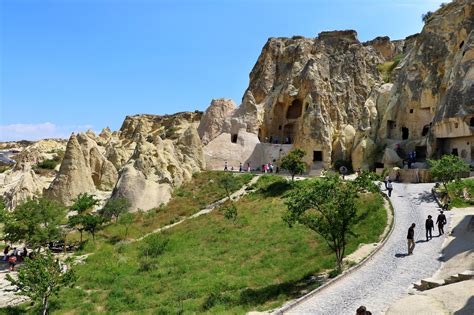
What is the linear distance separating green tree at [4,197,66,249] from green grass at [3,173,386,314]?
288 centimetres

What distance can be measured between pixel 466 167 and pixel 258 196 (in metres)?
15.4

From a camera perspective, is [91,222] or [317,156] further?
[317,156]

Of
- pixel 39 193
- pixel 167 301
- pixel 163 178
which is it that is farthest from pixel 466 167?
pixel 39 193

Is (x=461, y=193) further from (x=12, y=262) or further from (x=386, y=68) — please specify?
(x=386, y=68)

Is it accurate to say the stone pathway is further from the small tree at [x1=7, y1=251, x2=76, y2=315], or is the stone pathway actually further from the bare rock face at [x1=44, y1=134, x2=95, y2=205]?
the small tree at [x1=7, y1=251, x2=76, y2=315]

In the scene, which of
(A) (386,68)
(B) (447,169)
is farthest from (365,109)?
(A) (386,68)

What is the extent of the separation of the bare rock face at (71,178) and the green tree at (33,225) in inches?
386

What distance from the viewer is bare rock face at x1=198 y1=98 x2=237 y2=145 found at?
175 ft

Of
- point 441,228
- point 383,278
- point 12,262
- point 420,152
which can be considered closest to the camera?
point 383,278

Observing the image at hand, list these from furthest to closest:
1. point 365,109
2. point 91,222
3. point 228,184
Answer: point 365,109 < point 228,184 < point 91,222

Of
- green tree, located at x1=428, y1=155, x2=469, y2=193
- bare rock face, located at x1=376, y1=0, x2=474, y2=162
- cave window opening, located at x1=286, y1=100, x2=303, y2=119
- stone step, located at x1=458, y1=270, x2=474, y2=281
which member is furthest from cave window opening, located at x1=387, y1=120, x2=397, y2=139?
stone step, located at x1=458, y1=270, x2=474, y2=281

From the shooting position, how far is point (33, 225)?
84.2 feet

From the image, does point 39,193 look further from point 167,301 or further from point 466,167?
point 466,167

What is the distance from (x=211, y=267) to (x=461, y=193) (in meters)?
16.4
